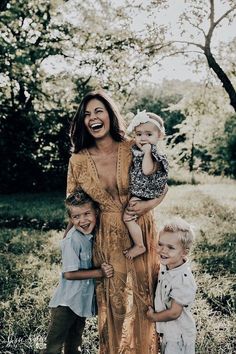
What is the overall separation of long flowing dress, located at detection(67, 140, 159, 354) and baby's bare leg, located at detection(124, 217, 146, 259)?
2.1 inches

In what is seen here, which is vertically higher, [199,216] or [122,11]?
[122,11]

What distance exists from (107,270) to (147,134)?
0.89 metres

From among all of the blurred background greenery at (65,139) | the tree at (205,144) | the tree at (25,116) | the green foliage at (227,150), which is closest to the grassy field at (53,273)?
the blurred background greenery at (65,139)

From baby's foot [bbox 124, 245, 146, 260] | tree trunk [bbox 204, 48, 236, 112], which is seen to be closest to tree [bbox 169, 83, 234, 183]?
tree trunk [bbox 204, 48, 236, 112]

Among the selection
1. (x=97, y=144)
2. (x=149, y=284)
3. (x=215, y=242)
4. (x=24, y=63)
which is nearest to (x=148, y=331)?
(x=149, y=284)

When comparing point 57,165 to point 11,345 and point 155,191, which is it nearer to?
point 11,345

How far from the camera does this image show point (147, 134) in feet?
9.37

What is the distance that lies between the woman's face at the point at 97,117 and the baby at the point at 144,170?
198 millimetres

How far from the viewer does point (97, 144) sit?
2949 millimetres

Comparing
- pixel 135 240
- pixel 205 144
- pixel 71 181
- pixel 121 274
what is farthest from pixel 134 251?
pixel 205 144

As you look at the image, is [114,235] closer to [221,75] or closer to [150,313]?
[150,313]

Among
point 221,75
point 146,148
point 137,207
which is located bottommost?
point 137,207

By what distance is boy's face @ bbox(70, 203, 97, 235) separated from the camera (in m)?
2.78

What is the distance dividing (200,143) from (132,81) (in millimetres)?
14046
